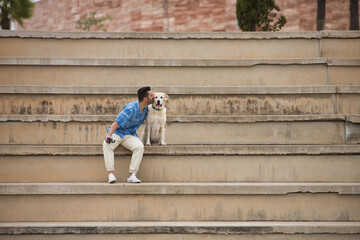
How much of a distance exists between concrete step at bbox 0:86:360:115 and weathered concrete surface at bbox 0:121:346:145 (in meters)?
0.56

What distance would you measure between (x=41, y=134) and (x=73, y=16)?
1705 cm

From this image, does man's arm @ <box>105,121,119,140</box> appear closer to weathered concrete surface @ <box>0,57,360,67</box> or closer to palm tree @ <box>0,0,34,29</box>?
weathered concrete surface @ <box>0,57,360,67</box>

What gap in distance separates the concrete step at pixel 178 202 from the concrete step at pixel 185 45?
10.8 ft

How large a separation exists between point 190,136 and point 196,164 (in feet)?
2.93

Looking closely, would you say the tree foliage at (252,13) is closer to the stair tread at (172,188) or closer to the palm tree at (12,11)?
the palm tree at (12,11)

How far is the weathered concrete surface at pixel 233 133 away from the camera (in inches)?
244

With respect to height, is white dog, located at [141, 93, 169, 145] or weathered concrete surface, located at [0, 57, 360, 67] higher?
weathered concrete surface, located at [0, 57, 360, 67]

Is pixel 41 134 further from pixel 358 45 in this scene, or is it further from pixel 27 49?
pixel 358 45

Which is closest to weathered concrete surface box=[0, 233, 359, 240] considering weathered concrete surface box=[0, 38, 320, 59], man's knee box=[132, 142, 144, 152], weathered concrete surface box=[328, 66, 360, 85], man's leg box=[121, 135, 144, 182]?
man's leg box=[121, 135, 144, 182]

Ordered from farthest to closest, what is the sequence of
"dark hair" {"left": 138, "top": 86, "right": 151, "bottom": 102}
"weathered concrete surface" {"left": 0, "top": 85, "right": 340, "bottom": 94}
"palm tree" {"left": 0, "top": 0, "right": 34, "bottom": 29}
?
"palm tree" {"left": 0, "top": 0, "right": 34, "bottom": 29} → "weathered concrete surface" {"left": 0, "top": 85, "right": 340, "bottom": 94} → "dark hair" {"left": 138, "top": 86, "right": 151, "bottom": 102}

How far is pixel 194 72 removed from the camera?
7289mm

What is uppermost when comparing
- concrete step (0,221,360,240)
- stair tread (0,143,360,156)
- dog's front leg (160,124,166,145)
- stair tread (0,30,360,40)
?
stair tread (0,30,360,40)

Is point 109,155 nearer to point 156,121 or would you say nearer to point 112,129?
point 112,129

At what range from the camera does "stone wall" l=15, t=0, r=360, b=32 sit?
57.9ft
